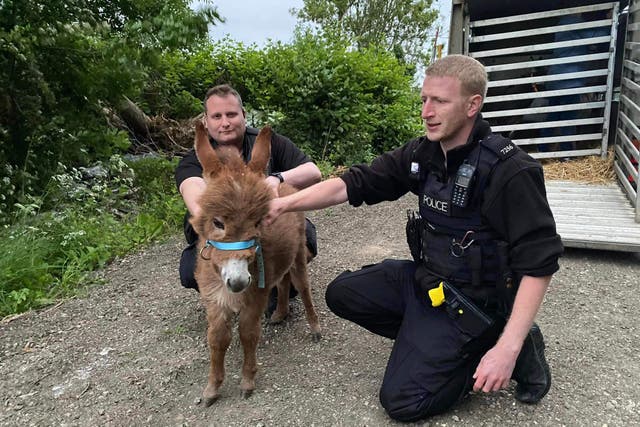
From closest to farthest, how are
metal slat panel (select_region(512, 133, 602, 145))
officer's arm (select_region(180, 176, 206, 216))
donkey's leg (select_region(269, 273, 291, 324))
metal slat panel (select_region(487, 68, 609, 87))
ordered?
1. officer's arm (select_region(180, 176, 206, 216))
2. donkey's leg (select_region(269, 273, 291, 324))
3. metal slat panel (select_region(487, 68, 609, 87))
4. metal slat panel (select_region(512, 133, 602, 145))

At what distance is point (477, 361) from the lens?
3.26m

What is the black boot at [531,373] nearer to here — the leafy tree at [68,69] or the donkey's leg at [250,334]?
the donkey's leg at [250,334]

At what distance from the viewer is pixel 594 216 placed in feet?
20.5

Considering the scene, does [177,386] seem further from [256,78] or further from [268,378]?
[256,78]

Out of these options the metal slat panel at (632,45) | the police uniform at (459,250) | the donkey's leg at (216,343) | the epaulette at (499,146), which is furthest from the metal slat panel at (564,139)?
the donkey's leg at (216,343)

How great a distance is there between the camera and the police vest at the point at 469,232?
303 cm

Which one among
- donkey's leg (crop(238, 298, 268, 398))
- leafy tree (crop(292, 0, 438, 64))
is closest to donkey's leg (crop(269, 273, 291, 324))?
donkey's leg (crop(238, 298, 268, 398))

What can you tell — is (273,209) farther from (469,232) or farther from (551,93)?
(551,93)

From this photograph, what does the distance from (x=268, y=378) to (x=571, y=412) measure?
208 centimetres

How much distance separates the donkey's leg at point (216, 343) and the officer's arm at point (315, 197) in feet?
2.71

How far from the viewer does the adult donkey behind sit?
9.11 feet

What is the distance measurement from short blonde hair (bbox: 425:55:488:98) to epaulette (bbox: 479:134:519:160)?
30cm

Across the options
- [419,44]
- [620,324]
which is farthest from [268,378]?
[419,44]

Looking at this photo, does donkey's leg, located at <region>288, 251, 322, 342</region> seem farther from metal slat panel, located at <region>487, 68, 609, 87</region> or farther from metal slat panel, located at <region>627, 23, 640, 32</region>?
metal slat panel, located at <region>627, 23, 640, 32</region>
